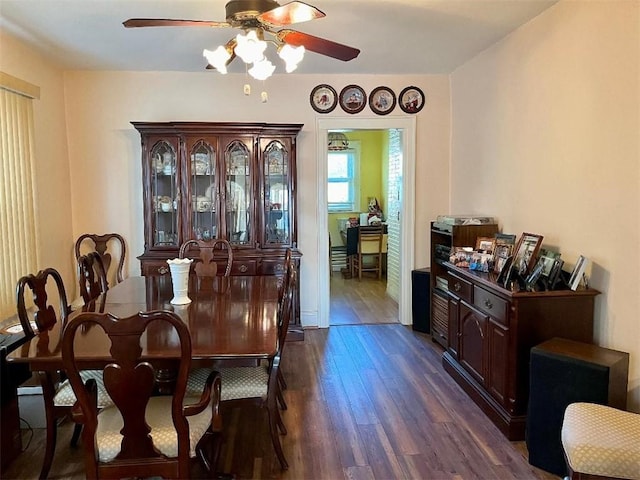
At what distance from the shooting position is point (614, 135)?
2492mm

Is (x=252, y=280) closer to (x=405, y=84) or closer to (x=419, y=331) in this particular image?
(x=419, y=331)

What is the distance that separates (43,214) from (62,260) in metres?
0.56

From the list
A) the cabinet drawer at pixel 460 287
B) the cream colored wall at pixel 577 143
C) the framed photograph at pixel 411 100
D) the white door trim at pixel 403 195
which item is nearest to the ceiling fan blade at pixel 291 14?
the cream colored wall at pixel 577 143

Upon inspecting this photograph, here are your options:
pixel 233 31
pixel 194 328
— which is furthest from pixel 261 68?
pixel 194 328

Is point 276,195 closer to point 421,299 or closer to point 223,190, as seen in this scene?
point 223,190

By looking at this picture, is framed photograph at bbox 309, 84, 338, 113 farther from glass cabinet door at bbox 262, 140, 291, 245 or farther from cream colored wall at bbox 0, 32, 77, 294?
cream colored wall at bbox 0, 32, 77, 294

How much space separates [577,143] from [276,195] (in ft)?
8.49

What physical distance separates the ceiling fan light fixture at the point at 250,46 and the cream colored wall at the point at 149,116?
89.7 inches

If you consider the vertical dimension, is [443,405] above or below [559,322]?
below

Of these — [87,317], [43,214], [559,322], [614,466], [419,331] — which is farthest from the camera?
[419,331]

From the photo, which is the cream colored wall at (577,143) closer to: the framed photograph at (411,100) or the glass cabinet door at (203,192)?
the framed photograph at (411,100)

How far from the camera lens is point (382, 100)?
15.5 feet

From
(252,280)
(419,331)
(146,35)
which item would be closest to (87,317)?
(252,280)

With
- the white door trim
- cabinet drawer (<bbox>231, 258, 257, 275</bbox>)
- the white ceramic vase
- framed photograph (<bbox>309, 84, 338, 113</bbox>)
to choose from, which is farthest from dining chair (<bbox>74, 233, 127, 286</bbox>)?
framed photograph (<bbox>309, 84, 338, 113</bbox>)
